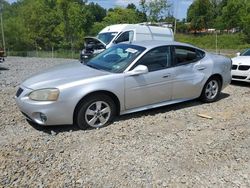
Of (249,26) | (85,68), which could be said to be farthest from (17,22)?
(85,68)

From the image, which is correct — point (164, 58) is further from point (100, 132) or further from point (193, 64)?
point (100, 132)

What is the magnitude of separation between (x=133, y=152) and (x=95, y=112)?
1.17m

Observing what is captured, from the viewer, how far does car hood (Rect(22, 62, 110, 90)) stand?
4551mm

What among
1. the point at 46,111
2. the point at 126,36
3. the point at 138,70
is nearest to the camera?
the point at 46,111

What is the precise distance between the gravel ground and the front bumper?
208 mm

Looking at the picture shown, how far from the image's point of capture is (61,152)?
12.6ft

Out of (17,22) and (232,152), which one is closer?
(232,152)

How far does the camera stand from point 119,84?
4.88 metres

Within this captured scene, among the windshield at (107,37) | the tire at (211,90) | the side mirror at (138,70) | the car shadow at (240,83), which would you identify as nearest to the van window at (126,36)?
the windshield at (107,37)

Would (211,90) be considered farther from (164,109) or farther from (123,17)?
(123,17)

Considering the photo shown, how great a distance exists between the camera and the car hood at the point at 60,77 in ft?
14.9

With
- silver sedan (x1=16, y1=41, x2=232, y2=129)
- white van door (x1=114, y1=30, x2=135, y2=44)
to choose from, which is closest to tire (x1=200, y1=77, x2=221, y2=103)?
silver sedan (x1=16, y1=41, x2=232, y2=129)

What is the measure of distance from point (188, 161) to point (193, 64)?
2.80 metres

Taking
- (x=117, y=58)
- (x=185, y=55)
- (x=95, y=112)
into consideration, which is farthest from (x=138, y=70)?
(x=185, y=55)
